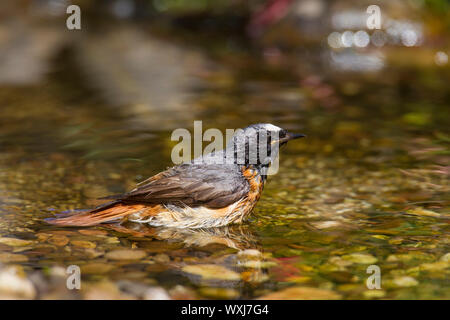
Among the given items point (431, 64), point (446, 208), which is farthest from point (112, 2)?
point (446, 208)

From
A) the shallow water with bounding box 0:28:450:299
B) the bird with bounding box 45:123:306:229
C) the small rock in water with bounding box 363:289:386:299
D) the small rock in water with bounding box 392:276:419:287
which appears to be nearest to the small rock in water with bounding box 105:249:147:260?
the shallow water with bounding box 0:28:450:299

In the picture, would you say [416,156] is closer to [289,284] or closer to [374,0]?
[289,284]

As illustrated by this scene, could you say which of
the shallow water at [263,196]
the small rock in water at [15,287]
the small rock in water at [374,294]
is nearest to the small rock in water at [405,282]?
the shallow water at [263,196]

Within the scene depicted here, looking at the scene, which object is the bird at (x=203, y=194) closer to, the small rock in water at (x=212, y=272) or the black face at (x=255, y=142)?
the black face at (x=255, y=142)

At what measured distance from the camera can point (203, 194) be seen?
4.68 metres

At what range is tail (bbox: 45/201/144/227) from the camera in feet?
15.4

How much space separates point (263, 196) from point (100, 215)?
1.42 m

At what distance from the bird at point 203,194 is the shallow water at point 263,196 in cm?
9

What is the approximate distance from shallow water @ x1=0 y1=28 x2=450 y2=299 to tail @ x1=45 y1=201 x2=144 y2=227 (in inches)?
2.6

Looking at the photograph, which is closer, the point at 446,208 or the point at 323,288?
the point at 323,288

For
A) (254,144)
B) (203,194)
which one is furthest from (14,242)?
(254,144)

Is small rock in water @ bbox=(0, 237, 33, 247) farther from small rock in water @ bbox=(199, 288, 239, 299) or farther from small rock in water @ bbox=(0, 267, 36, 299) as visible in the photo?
small rock in water @ bbox=(199, 288, 239, 299)

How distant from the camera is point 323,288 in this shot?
387 cm

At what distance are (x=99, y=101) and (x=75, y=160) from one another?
274 cm
